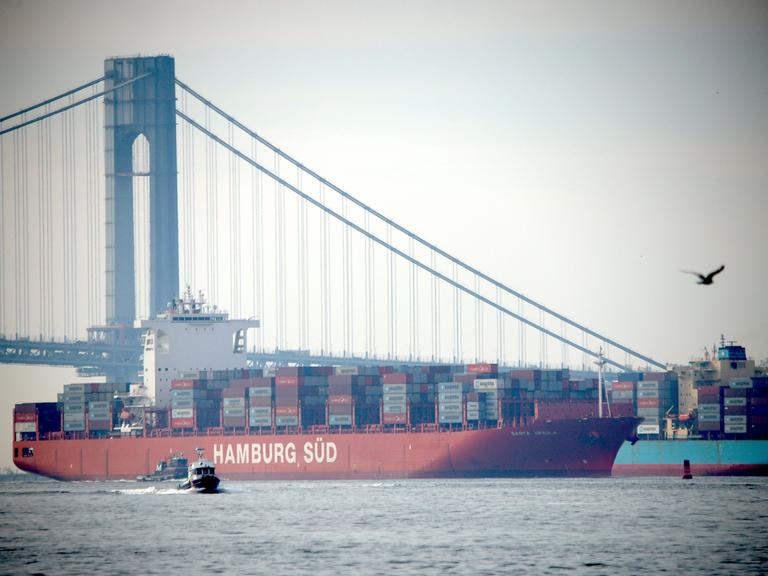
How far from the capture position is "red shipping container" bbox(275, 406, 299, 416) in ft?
273

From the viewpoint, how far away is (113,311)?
4712 inches

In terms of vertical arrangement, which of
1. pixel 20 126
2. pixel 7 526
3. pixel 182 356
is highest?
pixel 20 126

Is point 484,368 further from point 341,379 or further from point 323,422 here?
point 323,422

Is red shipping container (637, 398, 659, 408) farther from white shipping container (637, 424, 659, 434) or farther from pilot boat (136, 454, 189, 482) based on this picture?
pilot boat (136, 454, 189, 482)

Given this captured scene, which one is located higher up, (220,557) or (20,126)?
(20,126)

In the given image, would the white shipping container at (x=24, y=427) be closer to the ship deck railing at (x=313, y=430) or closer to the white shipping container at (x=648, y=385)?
the ship deck railing at (x=313, y=430)

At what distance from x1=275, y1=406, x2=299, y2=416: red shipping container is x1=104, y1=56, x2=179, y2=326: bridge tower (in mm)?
35958

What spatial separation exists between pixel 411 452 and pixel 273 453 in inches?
314

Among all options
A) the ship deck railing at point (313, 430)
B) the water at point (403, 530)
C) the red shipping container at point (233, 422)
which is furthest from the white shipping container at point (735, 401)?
the red shipping container at point (233, 422)

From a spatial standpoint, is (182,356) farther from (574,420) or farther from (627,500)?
(627,500)

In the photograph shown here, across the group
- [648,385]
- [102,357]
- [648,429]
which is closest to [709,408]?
[648,429]

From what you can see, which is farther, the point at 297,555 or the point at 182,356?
the point at 182,356

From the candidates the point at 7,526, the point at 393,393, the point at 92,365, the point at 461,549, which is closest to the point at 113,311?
the point at 92,365

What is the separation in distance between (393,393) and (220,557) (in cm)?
3669
